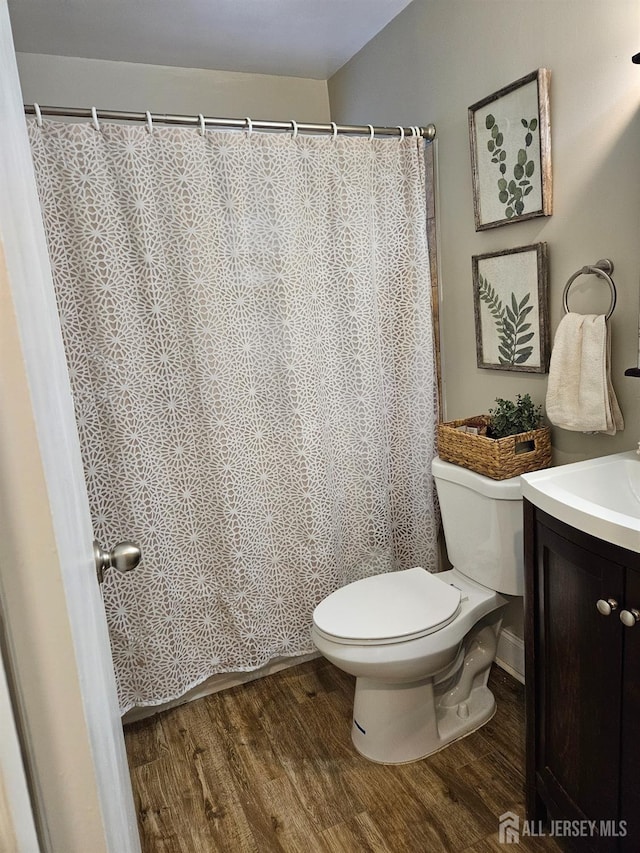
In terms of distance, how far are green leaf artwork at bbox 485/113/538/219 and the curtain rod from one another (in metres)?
Result: 0.34

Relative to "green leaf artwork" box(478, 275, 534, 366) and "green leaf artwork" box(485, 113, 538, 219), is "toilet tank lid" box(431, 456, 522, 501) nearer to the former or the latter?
"green leaf artwork" box(478, 275, 534, 366)

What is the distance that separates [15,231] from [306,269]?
1.57 meters

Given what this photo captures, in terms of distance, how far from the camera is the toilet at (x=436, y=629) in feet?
5.50

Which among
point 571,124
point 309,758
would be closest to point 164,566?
point 309,758

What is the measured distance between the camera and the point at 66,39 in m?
2.18

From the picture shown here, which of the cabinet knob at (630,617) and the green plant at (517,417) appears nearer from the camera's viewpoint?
the cabinet knob at (630,617)

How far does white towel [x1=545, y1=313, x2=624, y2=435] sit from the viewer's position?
1531mm

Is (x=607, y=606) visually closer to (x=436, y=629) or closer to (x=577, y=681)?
(x=577, y=681)

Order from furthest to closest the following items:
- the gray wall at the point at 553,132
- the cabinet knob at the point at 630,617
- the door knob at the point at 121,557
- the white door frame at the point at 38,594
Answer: the gray wall at the point at 553,132
the cabinet knob at the point at 630,617
the door knob at the point at 121,557
the white door frame at the point at 38,594

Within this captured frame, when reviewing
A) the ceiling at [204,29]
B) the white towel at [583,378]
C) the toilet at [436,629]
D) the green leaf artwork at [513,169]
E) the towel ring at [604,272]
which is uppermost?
the ceiling at [204,29]

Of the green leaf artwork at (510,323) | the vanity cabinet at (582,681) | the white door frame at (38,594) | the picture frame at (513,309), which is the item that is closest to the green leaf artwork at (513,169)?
the picture frame at (513,309)

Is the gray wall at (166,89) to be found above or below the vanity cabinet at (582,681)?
above

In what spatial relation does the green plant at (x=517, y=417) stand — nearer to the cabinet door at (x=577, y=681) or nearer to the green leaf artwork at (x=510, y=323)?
the green leaf artwork at (x=510, y=323)

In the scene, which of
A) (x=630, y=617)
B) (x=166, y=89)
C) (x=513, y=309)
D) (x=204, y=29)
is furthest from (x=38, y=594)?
(x=166, y=89)
